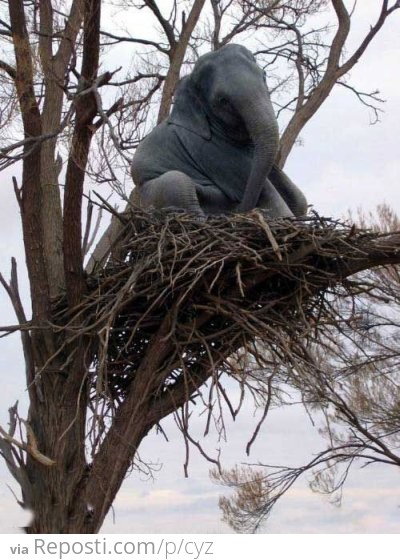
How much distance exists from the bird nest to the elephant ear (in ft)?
2.09

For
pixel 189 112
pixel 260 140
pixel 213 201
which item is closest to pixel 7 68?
pixel 189 112

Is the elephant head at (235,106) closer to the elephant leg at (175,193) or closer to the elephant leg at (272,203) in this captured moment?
the elephant leg at (272,203)

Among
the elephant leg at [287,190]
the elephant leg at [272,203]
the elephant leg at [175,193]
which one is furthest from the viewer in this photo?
the elephant leg at [287,190]

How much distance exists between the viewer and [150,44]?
9.05m

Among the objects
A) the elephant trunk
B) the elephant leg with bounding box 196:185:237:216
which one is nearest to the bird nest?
the elephant leg with bounding box 196:185:237:216

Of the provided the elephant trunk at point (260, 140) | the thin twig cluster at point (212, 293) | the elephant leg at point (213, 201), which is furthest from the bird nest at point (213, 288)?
the elephant trunk at point (260, 140)

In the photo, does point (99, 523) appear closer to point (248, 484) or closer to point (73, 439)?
point (73, 439)

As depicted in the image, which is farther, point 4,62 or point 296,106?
point 296,106

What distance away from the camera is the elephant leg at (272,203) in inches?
214

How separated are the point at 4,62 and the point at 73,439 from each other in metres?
2.93

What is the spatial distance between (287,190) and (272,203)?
331mm

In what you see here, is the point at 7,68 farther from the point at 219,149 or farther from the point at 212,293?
the point at 212,293
